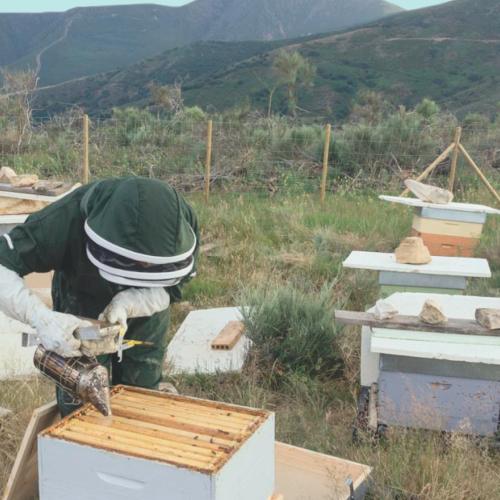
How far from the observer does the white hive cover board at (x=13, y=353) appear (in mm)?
3746

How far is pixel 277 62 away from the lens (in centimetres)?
4159

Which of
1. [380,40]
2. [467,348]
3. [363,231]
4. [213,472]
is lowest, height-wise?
[363,231]

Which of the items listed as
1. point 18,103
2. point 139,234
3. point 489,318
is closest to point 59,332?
point 139,234

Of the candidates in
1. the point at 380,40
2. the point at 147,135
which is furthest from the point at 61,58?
the point at 147,135

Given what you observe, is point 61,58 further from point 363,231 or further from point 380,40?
point 363,231

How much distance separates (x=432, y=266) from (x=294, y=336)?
953mm

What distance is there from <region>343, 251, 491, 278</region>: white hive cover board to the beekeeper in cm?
179

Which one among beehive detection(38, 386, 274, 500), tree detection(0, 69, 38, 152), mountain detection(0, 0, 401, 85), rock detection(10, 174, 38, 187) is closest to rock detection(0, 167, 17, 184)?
rock detection(10, 174, 38, 187)

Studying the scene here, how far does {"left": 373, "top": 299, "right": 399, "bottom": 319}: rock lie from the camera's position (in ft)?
9.70

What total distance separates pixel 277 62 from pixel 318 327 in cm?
3974

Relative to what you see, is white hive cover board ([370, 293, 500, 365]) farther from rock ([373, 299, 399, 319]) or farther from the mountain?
the mountain

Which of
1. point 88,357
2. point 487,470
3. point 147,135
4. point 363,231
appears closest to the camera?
point 88,357

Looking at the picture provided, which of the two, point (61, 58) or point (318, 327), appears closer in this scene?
point (318, 327)

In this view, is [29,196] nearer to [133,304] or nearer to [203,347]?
[203,347]
